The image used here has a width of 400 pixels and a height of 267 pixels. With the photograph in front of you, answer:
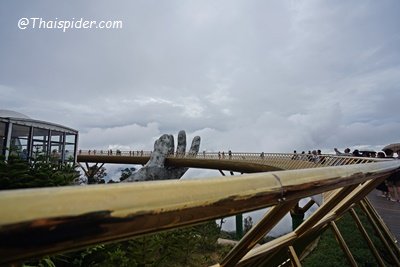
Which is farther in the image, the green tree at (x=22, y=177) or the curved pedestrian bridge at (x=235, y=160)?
the curved pedestrian bridge at (x=235, y=160)

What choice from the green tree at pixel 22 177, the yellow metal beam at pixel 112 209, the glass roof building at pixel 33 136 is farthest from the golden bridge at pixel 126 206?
the glass roof building at pixel 33 136

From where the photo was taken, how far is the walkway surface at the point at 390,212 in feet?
19.2

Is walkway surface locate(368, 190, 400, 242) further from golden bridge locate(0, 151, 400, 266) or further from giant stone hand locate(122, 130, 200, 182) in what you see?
giant stone hand locate(122, 130, 200, 182)

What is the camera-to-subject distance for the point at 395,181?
24.2 feet

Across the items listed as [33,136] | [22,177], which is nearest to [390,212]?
[22,177]

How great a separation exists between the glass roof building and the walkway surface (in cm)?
1118

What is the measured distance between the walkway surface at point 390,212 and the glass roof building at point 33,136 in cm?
1118

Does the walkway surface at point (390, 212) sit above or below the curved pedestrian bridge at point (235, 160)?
below

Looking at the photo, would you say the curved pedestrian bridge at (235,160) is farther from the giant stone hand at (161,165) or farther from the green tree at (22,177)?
the green tree at (22,177)

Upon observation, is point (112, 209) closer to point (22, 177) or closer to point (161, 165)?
point (22, 177)

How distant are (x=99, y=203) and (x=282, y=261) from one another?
177cm

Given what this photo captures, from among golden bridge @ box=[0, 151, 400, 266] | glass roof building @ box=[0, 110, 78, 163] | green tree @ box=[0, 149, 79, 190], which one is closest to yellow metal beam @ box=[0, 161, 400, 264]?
golden bridge @ box=[0, 151, 400, 266]

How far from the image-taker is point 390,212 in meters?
6.93

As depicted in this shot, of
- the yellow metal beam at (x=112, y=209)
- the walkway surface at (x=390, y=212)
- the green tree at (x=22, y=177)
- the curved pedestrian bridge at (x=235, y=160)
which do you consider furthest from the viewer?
the curved pedestrian bridge at (x=235, y=160)
